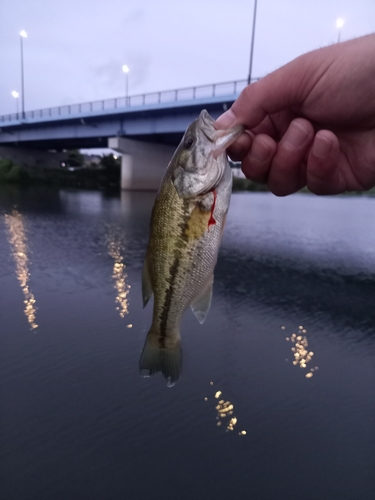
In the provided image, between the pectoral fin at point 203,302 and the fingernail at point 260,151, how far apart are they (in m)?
1.13

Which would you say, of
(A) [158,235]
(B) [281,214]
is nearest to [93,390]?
(A) [158,235]

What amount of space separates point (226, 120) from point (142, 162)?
130 ft

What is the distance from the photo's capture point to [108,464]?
5.42 m

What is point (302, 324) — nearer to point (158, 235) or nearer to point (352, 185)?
point (352, 185)

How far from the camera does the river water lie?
17.5 ft

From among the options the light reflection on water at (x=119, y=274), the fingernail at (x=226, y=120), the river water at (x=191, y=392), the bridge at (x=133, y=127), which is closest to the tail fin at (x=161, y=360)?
the fingernail at (x=226, y=120)

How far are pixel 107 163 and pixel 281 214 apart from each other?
132 feet

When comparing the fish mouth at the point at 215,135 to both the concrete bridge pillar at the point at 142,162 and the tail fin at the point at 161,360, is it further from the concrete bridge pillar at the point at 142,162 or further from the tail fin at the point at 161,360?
the concrete bridge pillar at the point at 142,162

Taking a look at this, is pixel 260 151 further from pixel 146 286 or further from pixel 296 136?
pixel 146 286

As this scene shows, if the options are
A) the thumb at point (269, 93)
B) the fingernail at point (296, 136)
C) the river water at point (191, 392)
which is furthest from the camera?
the river water at point (191, 392)

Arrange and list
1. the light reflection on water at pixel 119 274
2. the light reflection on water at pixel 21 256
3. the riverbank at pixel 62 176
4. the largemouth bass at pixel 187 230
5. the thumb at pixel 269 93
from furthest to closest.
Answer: the riverbank at pixel 62 176
the light reflection on water at pixel 119 274
the light reflection on water at pixel 21 256
the thumb at pixel 269 93
the largemouth bass at pixel 187 230

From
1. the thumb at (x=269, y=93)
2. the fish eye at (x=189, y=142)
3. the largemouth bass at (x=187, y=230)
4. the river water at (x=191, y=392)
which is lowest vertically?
the river water at (x=191, y=392)

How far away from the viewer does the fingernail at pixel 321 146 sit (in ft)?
9.55

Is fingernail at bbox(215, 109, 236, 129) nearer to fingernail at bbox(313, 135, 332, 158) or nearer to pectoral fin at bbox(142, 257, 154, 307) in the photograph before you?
fingernail at bbox(313, 135, 332, 158)
